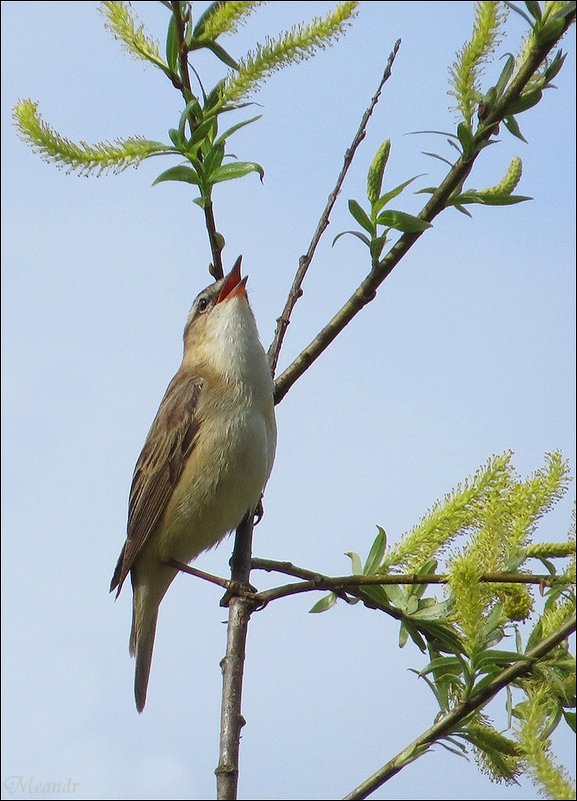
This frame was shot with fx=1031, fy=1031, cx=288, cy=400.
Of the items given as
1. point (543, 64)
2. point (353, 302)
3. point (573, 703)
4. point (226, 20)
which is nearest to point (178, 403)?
point (353, 302)

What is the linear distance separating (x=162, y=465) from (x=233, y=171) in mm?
2361

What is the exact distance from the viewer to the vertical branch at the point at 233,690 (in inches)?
111

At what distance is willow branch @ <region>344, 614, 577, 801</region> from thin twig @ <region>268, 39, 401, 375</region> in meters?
2.14

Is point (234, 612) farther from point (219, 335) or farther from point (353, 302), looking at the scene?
point (219, 335)

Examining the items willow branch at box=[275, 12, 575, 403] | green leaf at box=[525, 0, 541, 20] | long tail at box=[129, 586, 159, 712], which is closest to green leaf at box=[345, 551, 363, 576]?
willow branch at box=[275, 12, 575, 403]

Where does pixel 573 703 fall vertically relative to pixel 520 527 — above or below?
below

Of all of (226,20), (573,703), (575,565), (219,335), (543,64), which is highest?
(219,335)

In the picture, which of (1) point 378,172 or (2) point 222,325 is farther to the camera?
(2) point 222,325

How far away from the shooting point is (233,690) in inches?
127

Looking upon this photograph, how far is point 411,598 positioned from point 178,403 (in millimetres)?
2768

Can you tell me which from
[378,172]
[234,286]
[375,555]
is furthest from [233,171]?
[234,286]

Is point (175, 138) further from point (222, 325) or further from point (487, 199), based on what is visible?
point (222, 325)

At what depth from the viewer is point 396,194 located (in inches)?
136

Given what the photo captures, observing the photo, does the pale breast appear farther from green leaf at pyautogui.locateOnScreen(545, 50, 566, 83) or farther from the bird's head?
green leaf at pyautogui.locateOnScreen(545, 50, 566, 83)
